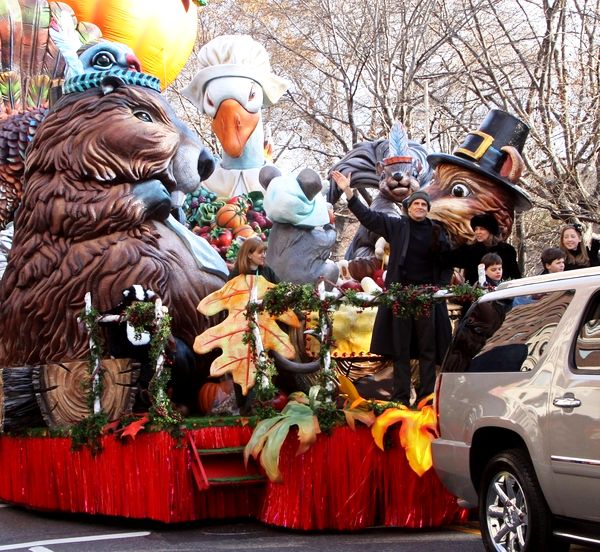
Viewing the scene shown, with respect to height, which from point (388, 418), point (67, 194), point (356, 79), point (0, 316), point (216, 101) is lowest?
point (388, 418)

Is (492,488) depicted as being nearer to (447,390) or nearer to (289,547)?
(447,390)

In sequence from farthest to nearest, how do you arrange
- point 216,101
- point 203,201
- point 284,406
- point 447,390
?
point 216,101 < point 203,201 < point 284,406 < point 447,390

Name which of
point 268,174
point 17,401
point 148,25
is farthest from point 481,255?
point 148,25

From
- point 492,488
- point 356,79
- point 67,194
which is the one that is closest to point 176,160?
point 67,194

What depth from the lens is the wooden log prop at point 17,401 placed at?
8.98 m

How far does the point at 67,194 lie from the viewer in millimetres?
8961

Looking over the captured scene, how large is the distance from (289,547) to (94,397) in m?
2.20

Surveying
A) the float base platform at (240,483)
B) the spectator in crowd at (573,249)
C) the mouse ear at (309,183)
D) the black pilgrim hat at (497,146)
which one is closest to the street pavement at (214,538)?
the float base platform at (240,483)

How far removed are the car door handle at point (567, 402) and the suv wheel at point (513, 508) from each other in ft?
1.49

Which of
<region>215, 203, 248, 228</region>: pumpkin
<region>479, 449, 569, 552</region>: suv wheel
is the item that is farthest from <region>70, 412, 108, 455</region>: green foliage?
<region>215, 203, 248, 228</region>: pumpkin

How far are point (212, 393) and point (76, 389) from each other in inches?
43.1

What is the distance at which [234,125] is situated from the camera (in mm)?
16344

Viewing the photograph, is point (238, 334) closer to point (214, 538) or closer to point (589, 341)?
point (214, 538)

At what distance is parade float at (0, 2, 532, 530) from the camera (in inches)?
288
